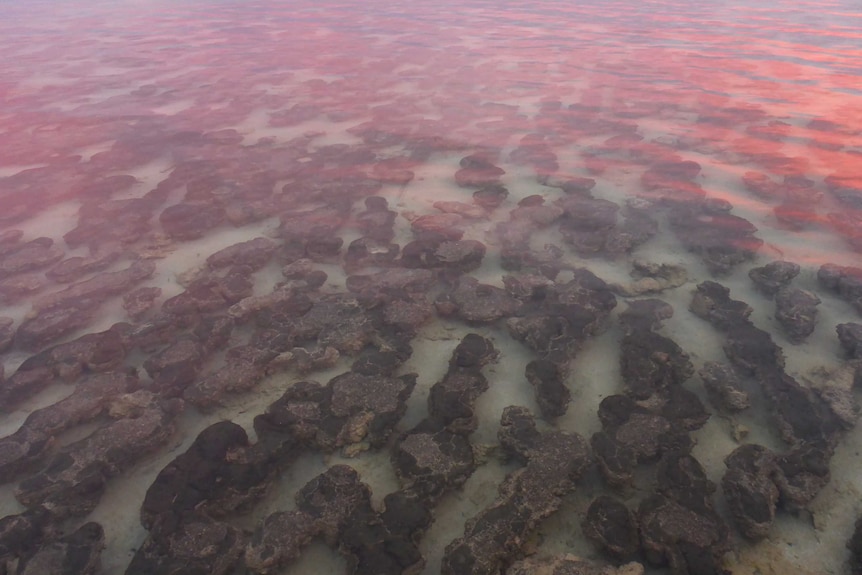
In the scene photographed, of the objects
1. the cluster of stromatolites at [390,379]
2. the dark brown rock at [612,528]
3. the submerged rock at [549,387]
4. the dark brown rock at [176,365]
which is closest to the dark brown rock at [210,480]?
the cluster of stromatolites at [390,379]

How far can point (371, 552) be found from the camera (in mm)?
3516

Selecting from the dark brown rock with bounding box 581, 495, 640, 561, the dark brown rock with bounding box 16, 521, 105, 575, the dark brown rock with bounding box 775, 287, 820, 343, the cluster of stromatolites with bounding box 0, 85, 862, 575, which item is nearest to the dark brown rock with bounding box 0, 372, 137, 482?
the cluster of stromatolites with bounding box 0, 85, 862, 575

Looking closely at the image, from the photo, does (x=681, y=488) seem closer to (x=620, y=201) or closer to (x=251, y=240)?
(x=620, y=201)

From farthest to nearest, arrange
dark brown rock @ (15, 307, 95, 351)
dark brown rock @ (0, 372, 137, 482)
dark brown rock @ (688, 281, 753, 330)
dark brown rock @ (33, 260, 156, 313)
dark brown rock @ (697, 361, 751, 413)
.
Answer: dark brown rock @ (33, 260, 156, 313) → dark brown rock @ (15, 307, 95, 351) → dark brown rock @ (688, 281, 753, 330) → dark brown rock @ (697, 361, 751, 413) → dark brown rock @ (0, 372, 137, 482)

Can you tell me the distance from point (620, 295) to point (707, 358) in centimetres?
124

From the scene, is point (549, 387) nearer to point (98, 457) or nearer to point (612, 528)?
point (612, 528)

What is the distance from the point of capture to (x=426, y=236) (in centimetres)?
726

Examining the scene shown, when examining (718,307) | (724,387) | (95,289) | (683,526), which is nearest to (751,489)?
(683,526)

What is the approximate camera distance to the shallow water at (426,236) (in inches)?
162

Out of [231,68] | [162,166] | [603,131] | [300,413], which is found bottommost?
[231,68]

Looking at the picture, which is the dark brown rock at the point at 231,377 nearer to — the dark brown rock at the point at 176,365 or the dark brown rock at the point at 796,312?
the dark brown rock at the point at 176,365

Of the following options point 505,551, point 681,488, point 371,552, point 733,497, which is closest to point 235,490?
point 371,552

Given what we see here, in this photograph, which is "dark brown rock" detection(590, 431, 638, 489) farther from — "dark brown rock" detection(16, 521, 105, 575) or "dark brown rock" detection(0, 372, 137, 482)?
"dark brown rock" detection(0, 372, 137, 482)

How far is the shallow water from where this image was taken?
13.5ft
